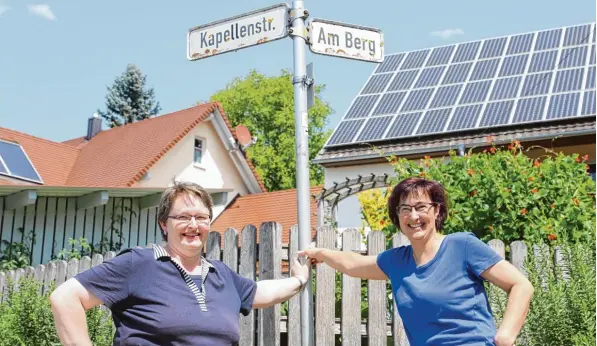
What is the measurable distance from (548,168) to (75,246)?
1035 cm

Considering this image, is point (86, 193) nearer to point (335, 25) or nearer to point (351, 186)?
point (351, 186)

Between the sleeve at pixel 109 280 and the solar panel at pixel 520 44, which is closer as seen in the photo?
the sleeve at pixel 109 280

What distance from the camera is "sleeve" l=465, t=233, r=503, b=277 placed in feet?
9.21

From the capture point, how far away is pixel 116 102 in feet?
155

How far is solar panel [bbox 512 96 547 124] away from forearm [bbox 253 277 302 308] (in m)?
9.73

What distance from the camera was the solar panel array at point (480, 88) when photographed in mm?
12406

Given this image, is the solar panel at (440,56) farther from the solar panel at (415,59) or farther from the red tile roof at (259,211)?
the red tile roof at (259,211)

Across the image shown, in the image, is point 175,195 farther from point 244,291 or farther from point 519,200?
point 519,200

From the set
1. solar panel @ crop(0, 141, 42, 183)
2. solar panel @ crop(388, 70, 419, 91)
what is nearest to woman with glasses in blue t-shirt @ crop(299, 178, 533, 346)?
solar panel @ crop(388, 70, 419, 91)

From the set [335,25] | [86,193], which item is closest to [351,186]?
[86,193]

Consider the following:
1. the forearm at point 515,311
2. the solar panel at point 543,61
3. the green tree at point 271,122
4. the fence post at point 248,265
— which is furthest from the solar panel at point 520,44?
the green tree at point 271,122

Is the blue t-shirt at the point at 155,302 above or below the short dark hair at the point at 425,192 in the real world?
below

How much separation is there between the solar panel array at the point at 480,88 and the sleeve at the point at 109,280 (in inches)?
407

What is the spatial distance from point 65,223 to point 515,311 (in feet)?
39.8
